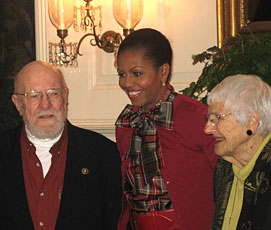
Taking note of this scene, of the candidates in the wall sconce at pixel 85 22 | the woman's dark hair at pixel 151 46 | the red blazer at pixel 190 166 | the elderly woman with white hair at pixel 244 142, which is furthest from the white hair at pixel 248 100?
the wall sconce at pixel 85 22

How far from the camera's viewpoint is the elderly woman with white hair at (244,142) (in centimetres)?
215

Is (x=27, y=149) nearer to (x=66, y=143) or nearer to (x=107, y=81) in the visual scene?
(x=66, y=143)

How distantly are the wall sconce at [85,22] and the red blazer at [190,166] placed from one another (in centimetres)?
98

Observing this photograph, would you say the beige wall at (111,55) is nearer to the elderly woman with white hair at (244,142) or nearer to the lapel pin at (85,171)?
the lapel pin at (85,171)

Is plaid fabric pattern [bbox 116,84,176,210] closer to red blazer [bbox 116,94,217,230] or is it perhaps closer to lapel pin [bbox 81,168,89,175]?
red blazer [bbox 116,94,217,230]

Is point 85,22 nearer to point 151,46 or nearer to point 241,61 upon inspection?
point 151,46

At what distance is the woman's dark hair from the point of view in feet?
8.59

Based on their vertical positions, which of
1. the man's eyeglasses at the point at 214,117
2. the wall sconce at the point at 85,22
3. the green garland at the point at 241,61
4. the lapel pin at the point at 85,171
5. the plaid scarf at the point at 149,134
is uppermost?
the wall sconce at the point at 85,22

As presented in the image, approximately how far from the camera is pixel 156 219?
8.25 ft

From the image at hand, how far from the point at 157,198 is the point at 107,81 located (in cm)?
148

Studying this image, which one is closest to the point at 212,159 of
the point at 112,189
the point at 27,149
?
the point at 112,189

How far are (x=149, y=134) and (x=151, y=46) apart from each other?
459 mm

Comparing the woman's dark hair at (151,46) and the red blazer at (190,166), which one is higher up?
the woman's dark hair at (151,46)

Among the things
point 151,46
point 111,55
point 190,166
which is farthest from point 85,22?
point 190,166
